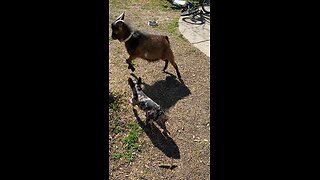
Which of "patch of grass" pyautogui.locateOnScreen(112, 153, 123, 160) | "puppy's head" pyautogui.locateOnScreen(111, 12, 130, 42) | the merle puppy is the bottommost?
"patch of grass" pyautogui.locateOnScreen(112, 153, 123, 160)

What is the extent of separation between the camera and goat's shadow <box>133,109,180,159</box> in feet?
15.3

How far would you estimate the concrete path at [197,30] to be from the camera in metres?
8.15

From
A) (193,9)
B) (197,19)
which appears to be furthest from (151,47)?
(193,9)

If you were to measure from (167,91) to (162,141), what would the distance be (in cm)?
143

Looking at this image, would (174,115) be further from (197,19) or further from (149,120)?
(197,19)

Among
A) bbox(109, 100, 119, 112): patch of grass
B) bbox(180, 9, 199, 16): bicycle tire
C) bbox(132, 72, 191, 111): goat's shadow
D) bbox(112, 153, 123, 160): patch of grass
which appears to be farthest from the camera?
bbox(180, 9, 199, 16): bicycle tire

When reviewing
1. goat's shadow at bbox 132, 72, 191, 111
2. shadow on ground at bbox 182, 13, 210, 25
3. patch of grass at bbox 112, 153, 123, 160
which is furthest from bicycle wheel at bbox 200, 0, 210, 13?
patch of grass at bbox 112, 153, 123, 160

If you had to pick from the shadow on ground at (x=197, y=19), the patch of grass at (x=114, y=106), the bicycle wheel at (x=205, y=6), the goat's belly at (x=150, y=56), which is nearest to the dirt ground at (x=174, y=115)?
the patch of grass at (x=114, y=106)

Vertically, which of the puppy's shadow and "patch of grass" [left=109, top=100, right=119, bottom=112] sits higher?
"patch of grass" [left=109, top=100, right=119, bottom=112]

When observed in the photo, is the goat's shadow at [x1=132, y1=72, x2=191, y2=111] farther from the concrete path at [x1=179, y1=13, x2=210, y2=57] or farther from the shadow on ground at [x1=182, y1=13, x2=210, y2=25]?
the shadow on ground at [x1=182, y1=13, x2=210, y2=25]

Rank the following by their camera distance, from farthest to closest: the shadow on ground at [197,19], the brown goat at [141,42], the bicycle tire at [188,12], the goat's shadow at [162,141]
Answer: the bicycle tire at [188,12] → the shadow on ground at [197,19] → the brown goat at [141,42] → the goat's shadow at [162,141]

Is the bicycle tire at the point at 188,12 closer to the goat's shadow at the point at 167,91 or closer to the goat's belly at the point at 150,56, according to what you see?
the goat's shadow at the point at 167,91
